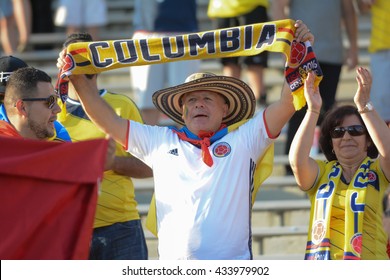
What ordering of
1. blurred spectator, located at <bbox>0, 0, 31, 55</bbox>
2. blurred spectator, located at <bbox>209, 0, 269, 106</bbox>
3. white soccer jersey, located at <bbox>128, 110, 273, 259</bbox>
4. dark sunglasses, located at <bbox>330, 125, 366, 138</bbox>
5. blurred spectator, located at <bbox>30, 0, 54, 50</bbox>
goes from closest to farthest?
white soccer jersey, located at <bbox>128, 110, 273, 259</bbox>, dark sunglasses, located at <bbox>330, 125, 366, 138</bbox>, blurred spectator, located at <bbox>209, 0, 269, 106</bbox>, blurred spectator, located at <bbox>0, 0, 31, 55</bbox>, blurred spectator, located at <bbox>30, 0, 54, 50</bbox>

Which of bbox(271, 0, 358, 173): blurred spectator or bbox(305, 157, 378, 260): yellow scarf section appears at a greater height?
bbox(271, 0, 358, 173): blurred spectator

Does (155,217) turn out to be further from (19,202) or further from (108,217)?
(19,202)

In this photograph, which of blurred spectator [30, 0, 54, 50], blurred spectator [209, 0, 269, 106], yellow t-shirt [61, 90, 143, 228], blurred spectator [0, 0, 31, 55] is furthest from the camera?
blurred spectator [30, 0, 54, 50]

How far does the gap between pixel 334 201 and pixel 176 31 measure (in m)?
3.65

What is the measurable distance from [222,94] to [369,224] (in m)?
1.12

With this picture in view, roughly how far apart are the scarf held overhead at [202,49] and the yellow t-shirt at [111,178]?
571 millimetres

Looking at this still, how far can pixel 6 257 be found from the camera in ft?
16.3

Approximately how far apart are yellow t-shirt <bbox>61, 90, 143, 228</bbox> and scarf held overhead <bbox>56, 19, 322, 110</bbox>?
571mm

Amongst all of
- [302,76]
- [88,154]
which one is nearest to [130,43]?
[302,76]

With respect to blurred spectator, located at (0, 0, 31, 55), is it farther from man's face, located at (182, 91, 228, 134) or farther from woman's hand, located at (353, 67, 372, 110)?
woman's hand, located at (353, 67, 372, 110)

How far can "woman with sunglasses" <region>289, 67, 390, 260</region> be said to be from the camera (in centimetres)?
594

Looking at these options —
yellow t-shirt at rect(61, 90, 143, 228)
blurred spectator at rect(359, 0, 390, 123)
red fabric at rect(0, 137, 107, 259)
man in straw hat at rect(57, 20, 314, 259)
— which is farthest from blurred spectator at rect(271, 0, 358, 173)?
red fabric at rect(0, 137, 107, 259)

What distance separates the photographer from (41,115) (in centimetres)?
620

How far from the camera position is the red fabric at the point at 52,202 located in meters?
4.93
